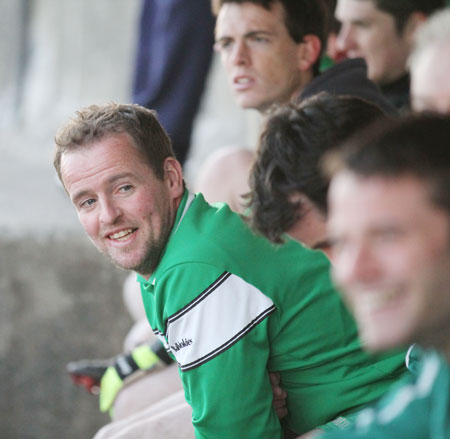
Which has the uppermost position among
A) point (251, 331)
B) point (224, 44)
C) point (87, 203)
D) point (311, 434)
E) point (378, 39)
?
point (224, 44)

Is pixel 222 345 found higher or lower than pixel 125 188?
lower

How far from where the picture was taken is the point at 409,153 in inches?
23.9

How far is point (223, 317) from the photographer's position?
3.42 feet

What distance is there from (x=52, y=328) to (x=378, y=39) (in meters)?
1.34

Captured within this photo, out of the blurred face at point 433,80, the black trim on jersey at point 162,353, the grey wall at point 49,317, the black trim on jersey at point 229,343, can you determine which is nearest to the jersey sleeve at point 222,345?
the black trim on jersey at point 229,343

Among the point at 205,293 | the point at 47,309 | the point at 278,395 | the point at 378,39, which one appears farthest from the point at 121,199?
the point at 47,309

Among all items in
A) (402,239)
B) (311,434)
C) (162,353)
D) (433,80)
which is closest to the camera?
(402,239)

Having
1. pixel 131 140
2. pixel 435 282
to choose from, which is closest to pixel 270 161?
pixel 131 140

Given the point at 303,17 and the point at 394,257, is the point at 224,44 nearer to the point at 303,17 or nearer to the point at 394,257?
the point at 303,17

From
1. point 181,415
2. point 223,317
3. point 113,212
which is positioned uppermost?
point 113,212

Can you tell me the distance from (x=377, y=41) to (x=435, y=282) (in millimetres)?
1400

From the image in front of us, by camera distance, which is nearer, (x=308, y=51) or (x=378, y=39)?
(x=308, y=51)

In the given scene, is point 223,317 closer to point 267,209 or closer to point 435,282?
point 267,209

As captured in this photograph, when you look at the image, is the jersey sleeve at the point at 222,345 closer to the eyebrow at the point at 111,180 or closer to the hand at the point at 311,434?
the hand at the point at 311,434
